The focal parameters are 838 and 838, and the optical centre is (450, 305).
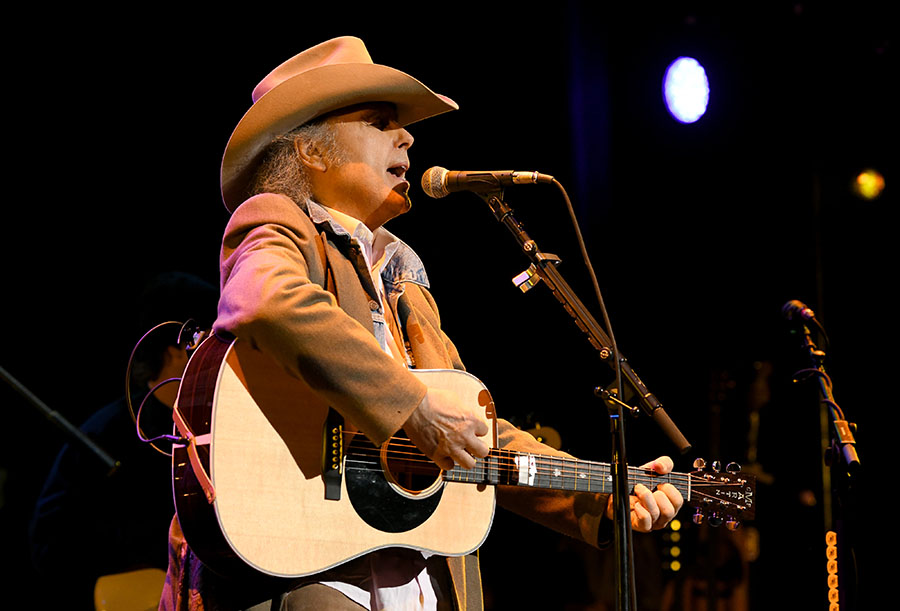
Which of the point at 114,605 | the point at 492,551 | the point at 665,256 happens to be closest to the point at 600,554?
the point at 492,551

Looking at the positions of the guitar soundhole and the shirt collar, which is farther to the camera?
the shirt collar

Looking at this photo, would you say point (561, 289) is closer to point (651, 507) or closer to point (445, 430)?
point (445, 430)

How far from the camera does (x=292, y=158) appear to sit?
262cm

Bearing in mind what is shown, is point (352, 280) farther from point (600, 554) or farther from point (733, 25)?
point (733, 25)

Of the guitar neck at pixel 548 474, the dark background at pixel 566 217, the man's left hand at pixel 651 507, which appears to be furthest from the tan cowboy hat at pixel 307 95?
the dark background at pixel 566 217

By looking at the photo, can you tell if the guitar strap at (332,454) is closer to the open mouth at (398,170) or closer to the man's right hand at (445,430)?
the man's right hand at (445,430)

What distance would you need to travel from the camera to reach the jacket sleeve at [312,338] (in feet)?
6.50

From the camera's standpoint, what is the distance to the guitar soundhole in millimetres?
2182

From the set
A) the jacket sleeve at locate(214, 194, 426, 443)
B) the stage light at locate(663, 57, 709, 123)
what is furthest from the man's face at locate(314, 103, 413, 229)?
the stage light at locate(663, 57, 709, 123)

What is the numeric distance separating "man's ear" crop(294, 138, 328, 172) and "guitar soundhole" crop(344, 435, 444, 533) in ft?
2.96

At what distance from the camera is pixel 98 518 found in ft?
13.8

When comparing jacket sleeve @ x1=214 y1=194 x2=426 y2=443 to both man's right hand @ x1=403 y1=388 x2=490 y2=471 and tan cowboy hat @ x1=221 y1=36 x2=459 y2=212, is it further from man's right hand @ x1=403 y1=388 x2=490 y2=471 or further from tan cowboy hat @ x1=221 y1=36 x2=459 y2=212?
tan cowboy hat @ x1=221 y1=36 x2=459 y2=212

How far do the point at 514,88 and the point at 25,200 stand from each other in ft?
10.1

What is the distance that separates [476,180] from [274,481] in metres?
1.08
